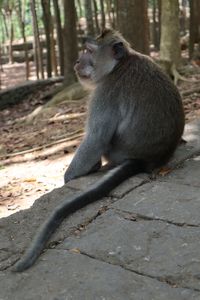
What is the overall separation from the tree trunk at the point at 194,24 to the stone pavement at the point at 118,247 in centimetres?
959

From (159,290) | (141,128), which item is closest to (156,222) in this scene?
(159,290)

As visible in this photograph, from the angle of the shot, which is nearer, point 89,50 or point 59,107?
point 89,50

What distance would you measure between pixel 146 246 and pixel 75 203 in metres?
0.79

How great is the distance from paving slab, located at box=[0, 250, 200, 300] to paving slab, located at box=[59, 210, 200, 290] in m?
0.07

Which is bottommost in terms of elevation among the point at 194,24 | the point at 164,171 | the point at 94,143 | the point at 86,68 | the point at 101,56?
the point at 164,171

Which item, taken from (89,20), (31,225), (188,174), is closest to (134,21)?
(188,174)

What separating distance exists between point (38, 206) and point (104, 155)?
1.12 metres

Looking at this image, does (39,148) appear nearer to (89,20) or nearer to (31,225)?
(31,225)

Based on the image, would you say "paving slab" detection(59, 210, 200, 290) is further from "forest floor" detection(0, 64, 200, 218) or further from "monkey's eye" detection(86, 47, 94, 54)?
"forest floor" detection(0, 64, 200, 218)

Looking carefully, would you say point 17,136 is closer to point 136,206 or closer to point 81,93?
point 81,93

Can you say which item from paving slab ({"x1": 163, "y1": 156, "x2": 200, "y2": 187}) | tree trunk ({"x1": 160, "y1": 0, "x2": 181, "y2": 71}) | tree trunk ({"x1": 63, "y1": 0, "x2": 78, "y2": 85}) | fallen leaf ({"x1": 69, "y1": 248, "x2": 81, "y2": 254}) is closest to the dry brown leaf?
paving slab ({"x1": 163, "y1": 156, "x2": 200, "y2": 187})

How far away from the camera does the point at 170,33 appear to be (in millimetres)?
10211

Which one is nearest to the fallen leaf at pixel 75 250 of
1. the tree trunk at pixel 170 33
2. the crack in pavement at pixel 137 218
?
the crack in pavement at pixel 137 218

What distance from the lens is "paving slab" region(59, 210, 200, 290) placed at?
9.70ft
